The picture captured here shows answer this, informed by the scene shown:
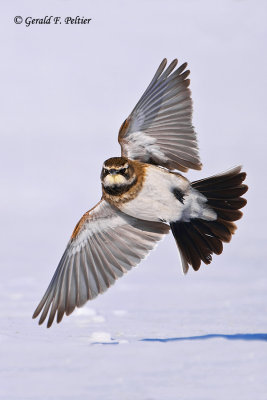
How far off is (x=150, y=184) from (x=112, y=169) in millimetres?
457

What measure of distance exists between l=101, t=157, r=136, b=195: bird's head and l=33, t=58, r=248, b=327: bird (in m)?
0.01

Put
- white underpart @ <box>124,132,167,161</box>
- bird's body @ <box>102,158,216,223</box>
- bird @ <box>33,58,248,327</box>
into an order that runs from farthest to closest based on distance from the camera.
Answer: white underpart @ <box>124,132,167,161</box>
bird @ <box>33,58,248,327</box>
bird's body @ <box>102,158,216,223</box>

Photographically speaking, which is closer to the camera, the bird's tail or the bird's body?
the bird's body

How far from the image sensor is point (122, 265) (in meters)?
7.69

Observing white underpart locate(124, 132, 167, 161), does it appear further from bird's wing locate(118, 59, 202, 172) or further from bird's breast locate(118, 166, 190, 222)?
bird's breast locate(118, 166, 190, 222)

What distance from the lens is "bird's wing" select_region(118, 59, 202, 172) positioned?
7.41 meters

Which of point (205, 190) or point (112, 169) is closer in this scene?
point (112, 169)

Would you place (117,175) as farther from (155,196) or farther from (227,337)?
(227,337)

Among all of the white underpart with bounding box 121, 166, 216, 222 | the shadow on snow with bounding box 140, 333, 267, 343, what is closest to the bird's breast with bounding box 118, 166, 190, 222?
the white underpart with bounding box 121, 166, 216, 222

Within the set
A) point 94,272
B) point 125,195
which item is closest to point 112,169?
point 125,195

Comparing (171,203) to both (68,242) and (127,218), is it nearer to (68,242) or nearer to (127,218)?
(127,218)

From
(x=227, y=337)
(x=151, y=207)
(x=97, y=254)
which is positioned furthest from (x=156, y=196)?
(x=227, y=337)

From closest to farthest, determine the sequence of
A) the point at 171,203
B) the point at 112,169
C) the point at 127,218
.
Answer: the point at 112,169 → the point at 171,203 → the point at 127,218

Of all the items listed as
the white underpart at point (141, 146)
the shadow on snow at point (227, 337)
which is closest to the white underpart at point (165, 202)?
the white underpart at point (141, 146)
